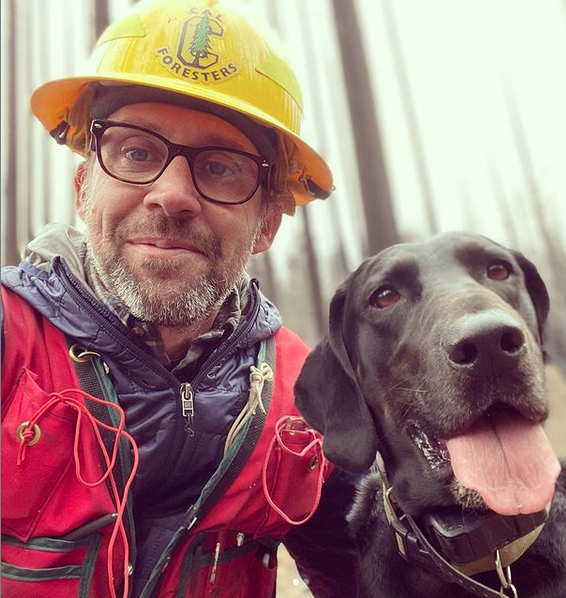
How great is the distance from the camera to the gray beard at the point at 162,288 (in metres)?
2.06

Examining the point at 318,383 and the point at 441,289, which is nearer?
the point at 441,289

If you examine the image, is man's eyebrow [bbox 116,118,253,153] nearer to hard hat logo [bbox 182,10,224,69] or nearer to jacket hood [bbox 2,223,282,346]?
hard hat logo [bbox 182,10,224,69]

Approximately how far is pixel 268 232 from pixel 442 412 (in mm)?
1341

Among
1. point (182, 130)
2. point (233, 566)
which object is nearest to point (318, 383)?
point (233, 566)

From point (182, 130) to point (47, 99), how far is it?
2.41ft

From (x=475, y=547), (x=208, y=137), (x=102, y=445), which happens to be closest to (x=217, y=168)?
(x=208, y=137)

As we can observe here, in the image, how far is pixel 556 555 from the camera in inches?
66.7

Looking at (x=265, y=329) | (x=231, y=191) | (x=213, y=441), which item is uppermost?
(x=231, y=191)

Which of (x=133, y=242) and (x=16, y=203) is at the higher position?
(x=16, y=203)

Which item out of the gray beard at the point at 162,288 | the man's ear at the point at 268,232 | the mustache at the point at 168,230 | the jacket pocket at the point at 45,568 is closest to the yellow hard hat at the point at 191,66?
the man's ear at the point at 268,232

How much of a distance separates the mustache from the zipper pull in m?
0.55

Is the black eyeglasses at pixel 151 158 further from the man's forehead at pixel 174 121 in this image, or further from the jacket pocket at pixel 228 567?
the jacket pocket at pixel 228 567

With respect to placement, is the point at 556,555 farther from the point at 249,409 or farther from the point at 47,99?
the point at 47,99

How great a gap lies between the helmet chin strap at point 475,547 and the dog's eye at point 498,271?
2.88 ft
